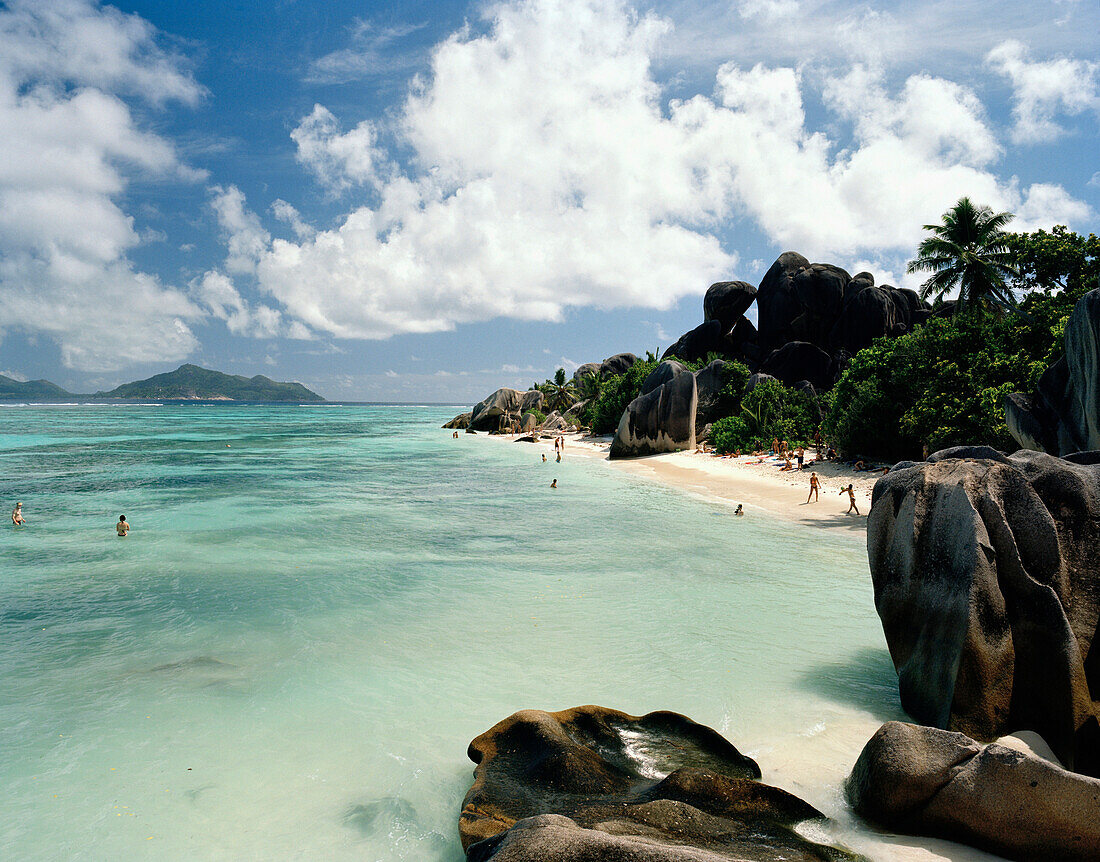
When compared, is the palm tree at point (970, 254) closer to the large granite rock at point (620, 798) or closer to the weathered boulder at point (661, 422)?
the weathered boulder at point (661, 422)

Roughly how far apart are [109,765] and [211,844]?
197cm

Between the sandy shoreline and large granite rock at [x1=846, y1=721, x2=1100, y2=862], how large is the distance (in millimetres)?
12570

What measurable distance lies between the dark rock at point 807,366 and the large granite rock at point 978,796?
1664 inches

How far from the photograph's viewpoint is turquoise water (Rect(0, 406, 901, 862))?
17.1ft

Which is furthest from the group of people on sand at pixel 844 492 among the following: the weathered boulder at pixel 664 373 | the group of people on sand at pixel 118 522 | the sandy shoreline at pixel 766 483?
the group of people on sand at pixel 118 522

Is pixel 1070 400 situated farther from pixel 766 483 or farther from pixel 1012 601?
pixel 766 483

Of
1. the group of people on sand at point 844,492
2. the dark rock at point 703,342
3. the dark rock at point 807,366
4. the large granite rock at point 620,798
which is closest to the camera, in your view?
the large granite rock at point 620,798

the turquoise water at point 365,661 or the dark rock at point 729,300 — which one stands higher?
the dark rock at point 729,300

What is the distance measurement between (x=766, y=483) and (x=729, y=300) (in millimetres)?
31685

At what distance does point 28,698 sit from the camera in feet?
23.9

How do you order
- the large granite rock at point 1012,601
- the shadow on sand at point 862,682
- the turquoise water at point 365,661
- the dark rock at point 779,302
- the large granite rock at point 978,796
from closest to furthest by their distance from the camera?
1. the large granite rock at point 978,796
2. the large granite rock at point 1012,601
3. the turquoise water at point 365,661
4. the shadow on sand at point 862,682
5. the dark rock at point 779,302

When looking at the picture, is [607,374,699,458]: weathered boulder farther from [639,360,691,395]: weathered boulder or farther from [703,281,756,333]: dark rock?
[703,281,756,333]: dark rock

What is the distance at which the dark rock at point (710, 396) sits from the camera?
38.4 metres

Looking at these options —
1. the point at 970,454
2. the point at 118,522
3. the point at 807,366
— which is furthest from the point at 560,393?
the point at 970,454
